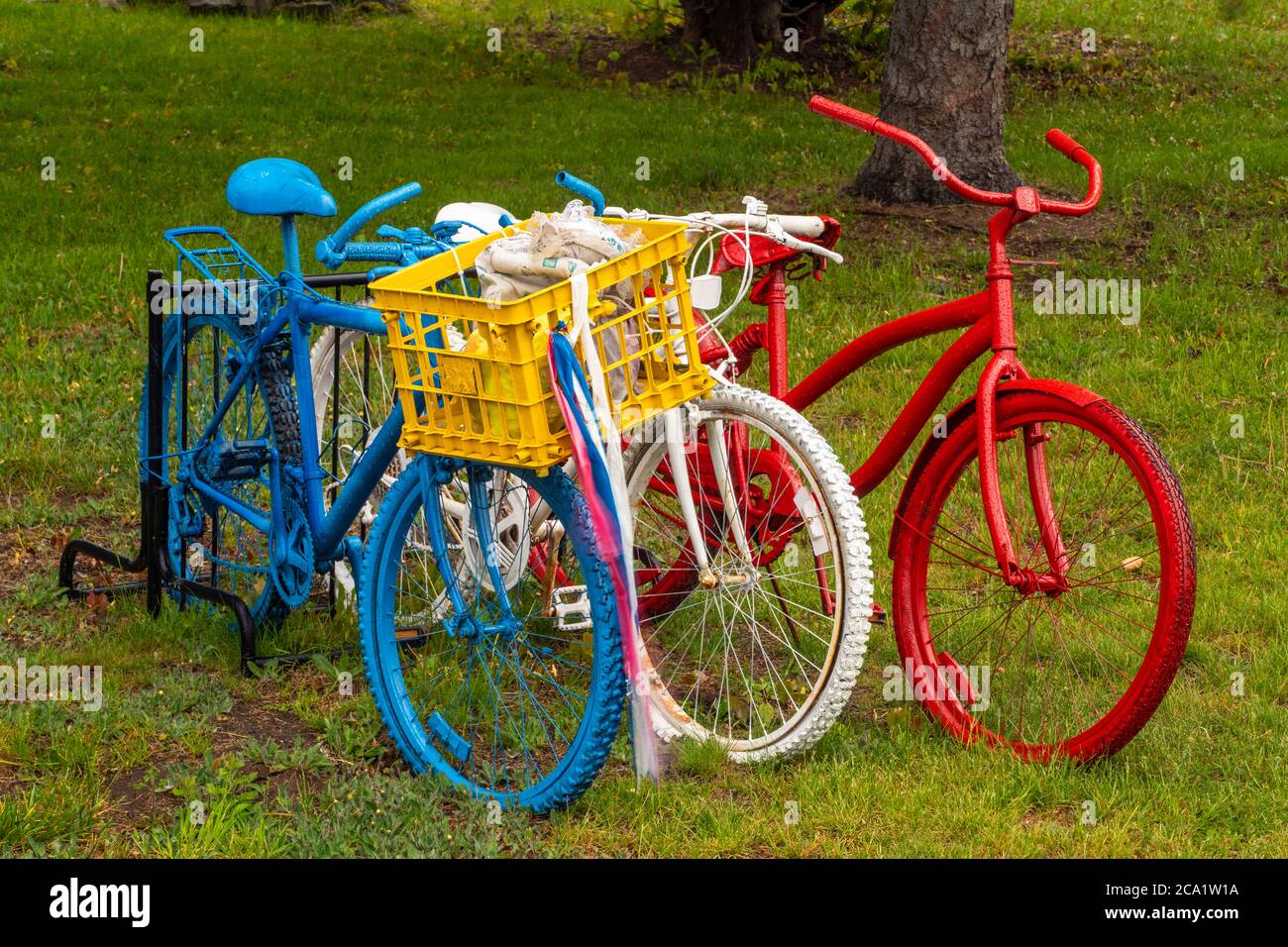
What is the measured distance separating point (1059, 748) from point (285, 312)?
2410mm

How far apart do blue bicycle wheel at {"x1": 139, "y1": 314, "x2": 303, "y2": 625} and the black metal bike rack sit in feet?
0.11

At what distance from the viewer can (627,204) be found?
9180 millimetres

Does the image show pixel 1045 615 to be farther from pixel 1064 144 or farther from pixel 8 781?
pixel 8 781

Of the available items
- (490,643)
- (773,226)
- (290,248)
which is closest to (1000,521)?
(773,226)

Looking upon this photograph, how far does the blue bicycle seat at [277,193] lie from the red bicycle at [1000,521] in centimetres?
107

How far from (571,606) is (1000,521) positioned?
1.11 m

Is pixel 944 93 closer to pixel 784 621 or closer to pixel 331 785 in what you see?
pixel 784 621

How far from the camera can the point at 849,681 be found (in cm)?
376

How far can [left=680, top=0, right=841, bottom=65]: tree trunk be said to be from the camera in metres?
13.3

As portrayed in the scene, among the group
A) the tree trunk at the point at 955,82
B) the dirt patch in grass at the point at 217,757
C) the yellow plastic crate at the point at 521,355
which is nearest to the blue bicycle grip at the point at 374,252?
the yellow plastic crate at the point at 521,355

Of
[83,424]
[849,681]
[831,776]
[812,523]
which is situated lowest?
[831,776]

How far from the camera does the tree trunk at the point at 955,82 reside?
8859 millimetres

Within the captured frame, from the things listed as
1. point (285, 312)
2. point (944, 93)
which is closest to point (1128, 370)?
point (944, 93)

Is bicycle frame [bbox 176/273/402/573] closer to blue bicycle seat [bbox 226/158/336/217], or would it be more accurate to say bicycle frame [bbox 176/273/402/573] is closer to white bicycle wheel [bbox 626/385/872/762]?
blue bicycle seat [bbox 226/158/336/217]
